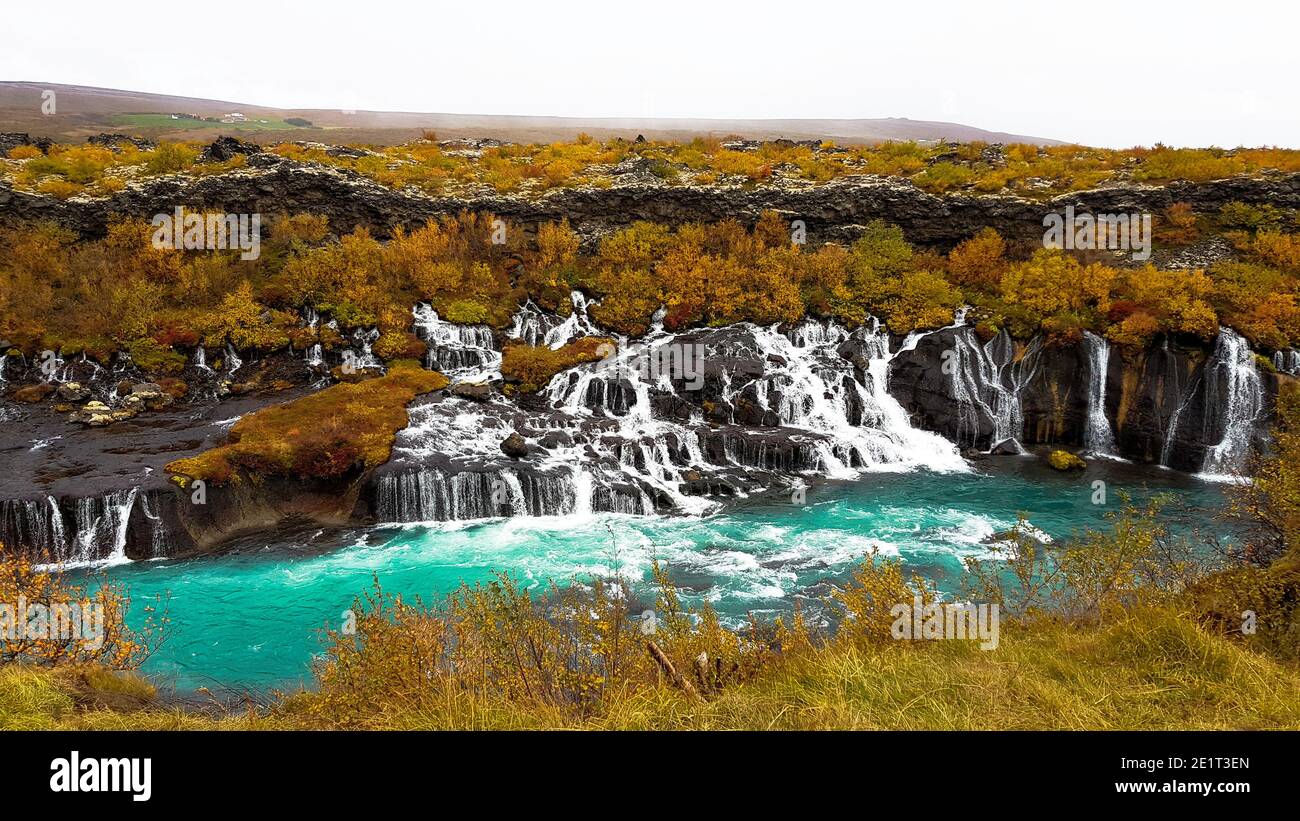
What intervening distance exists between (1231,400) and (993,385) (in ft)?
25.0

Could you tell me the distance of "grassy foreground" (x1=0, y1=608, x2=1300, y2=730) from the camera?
18.0 feet

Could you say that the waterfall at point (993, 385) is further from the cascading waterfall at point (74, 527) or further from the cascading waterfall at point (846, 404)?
the cascading waterfall at point (74, 527)

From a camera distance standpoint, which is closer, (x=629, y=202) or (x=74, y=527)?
(x=74, y=527)

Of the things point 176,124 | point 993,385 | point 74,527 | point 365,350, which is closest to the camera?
point 74,527

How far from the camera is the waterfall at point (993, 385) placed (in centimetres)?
2533

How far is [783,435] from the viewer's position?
24.3m

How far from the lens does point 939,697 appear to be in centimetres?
589

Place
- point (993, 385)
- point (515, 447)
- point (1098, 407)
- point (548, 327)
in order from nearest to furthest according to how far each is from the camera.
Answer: point (515, 447)
point (1098, 407)
point (993, 385)
point (548, 327)

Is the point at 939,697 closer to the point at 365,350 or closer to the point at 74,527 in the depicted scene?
the point at 74,527

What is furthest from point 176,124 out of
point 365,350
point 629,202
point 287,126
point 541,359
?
point 541,359

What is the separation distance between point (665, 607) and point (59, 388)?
28.7m

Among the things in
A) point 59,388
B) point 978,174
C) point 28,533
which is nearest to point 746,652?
point 28,533

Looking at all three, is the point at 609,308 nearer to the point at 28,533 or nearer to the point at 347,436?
the point at 347,436

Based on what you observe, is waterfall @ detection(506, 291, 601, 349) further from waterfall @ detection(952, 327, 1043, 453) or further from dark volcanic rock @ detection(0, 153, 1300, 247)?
waterfall @ detection(952, 327, 1043, 453)
